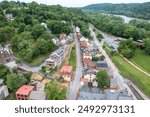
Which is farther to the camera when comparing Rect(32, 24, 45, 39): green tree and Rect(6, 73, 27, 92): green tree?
Rect(32, 24, 45, 39): green tree

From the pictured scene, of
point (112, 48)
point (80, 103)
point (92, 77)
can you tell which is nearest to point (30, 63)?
point (92, 77)

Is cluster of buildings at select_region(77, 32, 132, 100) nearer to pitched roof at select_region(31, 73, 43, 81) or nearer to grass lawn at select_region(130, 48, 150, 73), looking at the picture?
pitched roof at select_region(31, 73, 43, 81)

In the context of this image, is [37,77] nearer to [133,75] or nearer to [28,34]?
[28,34]

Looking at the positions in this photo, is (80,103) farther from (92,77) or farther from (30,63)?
(30,63)

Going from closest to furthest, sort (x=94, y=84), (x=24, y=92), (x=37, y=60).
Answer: (x=24, y=92), (x=94, y=84), (x=37, y=60)

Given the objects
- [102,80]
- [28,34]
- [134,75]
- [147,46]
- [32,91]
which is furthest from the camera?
[147,46]

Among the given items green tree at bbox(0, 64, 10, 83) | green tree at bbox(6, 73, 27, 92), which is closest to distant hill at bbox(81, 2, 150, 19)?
green tree at bbox(0, 64, 10, 83)

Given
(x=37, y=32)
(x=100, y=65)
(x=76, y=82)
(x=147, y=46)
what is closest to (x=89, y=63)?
(x=100, y=65)

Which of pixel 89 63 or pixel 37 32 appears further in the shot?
pixel 37 32
